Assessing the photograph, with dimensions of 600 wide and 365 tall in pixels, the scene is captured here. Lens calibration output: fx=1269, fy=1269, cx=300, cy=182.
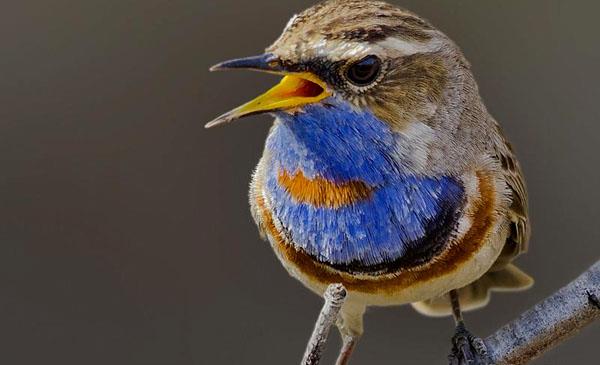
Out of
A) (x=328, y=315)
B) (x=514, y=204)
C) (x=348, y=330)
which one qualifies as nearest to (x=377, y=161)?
(x=514, y=204)

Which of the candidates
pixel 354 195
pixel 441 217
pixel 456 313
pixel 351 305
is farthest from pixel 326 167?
pixel 456 313

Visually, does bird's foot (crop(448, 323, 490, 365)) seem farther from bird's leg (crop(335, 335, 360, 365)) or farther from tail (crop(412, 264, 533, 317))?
bird's leg (crop(335, 335, 360, 365))

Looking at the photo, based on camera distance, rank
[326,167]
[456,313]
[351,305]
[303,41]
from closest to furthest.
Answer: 1. [303,41]
2. [326,167]
3. [351,305]
4. [456,313]

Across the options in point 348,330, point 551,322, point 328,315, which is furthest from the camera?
point 348,330

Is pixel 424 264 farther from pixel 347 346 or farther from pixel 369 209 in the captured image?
pixel 347 346

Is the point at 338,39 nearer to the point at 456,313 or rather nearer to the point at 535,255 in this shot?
the point at 456,313
